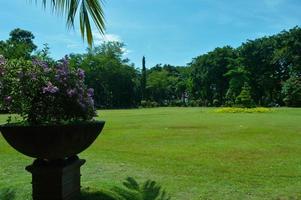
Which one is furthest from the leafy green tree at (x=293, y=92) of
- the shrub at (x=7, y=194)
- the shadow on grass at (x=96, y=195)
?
Answer: the shrub at (x=7, y=194)

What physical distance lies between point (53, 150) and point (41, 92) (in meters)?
0.65

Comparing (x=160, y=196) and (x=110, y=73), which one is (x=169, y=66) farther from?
(x=160, y=196)

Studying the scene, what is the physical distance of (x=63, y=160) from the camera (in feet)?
16.6

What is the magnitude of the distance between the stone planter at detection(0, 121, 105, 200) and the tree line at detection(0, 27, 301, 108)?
4916 centimetres

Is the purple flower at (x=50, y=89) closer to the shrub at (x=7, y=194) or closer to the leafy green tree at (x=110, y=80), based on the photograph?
the shrub at (x=7, y=194)

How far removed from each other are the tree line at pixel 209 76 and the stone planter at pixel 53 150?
49.2 metres

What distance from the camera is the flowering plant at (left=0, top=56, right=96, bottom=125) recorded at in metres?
4.89

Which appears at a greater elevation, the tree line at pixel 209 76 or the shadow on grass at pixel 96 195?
the tree line at pixel 209 76

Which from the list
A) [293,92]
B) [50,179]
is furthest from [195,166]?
[293,92]

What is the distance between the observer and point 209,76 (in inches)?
2808

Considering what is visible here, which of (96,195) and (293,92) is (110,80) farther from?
(96,195)

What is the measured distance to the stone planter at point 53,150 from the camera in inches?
183

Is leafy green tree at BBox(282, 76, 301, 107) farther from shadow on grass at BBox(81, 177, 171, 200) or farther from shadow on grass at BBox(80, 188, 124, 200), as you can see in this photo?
shadow on grass at BBox(80, 188, 124, 200)

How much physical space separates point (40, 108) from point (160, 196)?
2201 millimetres
